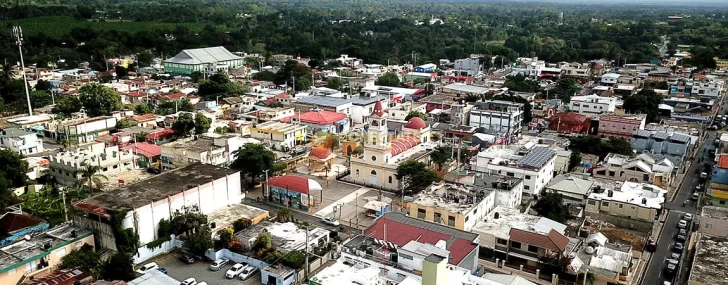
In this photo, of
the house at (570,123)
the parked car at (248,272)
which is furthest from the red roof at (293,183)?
the house at (570,123)

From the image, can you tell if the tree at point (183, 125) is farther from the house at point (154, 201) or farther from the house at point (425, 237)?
the house at point (425, 237)

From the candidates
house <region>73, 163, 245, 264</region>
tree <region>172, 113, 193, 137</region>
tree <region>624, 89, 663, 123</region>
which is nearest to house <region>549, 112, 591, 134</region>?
tree <region>624, 89, 663, 123</region>

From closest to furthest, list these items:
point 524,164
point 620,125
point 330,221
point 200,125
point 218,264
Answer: point 218,264, point 330,221, point 524,164, point 200,125, point 620,125

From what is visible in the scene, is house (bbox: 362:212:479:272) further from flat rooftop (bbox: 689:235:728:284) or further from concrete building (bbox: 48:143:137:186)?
concrete building (bbox: 48:143:137:186)

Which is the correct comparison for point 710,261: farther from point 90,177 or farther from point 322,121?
point 322,121

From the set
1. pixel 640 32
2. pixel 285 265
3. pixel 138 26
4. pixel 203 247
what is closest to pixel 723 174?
pixel 285 265

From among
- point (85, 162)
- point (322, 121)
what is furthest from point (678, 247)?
point (85, 162)

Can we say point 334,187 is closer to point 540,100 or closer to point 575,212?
point 575,212
